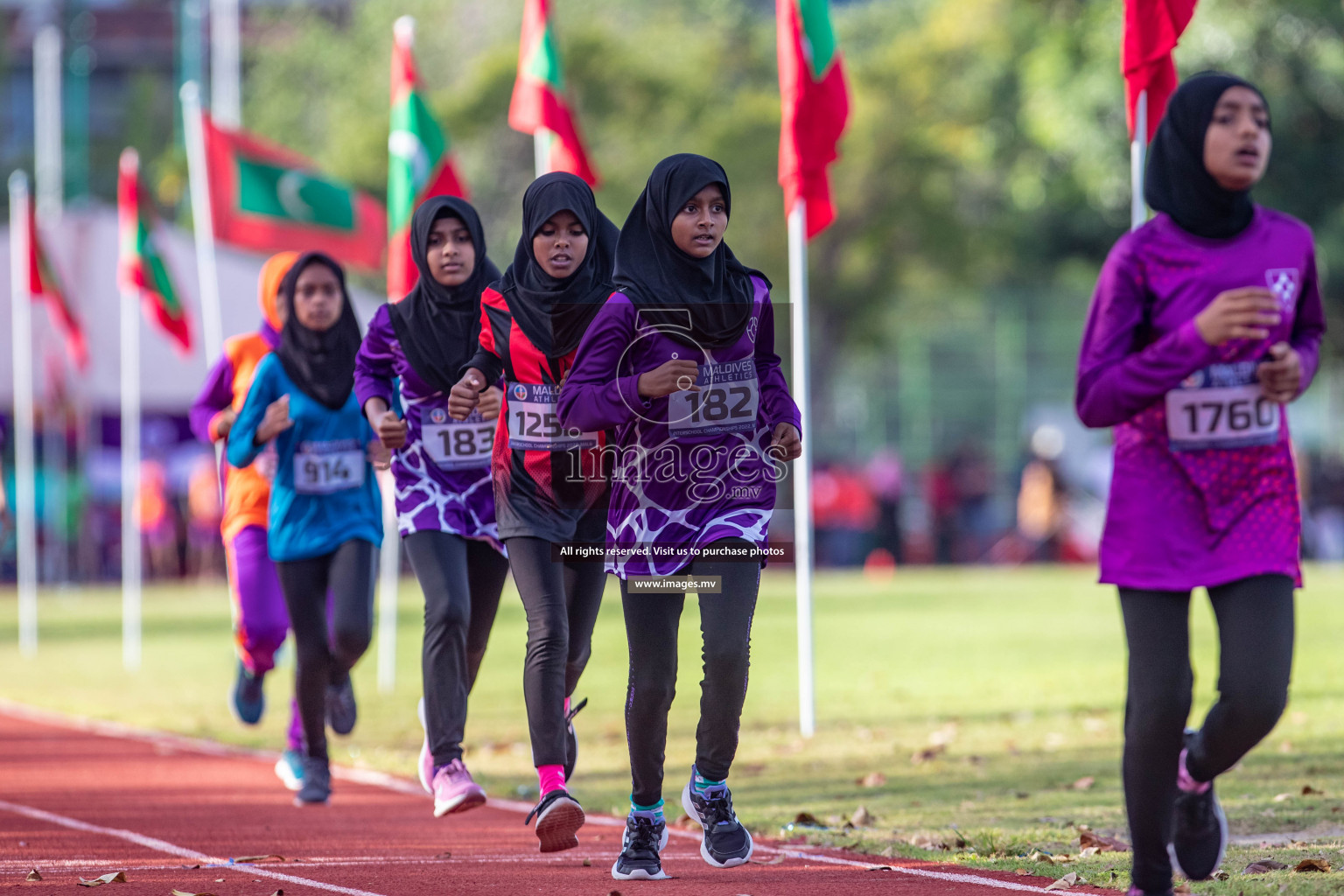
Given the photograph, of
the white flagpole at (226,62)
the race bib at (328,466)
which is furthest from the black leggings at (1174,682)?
the white flagpole at (226,62)

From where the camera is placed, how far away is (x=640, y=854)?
6.12m

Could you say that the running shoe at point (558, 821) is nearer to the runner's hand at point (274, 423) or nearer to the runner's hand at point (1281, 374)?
the runner's hand at point (1281, 374)

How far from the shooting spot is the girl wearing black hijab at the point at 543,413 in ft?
21.1

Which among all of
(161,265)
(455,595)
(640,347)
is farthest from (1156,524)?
(161,265)

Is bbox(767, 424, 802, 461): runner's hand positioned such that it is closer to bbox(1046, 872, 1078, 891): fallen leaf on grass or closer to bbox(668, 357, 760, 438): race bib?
bbox(668, 357, 760, 438): race bib

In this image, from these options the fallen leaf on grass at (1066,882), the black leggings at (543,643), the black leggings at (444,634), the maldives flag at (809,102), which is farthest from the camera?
the maldives flag at (809,102)

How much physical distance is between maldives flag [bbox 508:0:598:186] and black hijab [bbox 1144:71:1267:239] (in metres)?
7.77

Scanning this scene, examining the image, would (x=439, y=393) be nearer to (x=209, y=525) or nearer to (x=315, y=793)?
(x=315, y=793)

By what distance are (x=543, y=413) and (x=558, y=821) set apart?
1399 mm

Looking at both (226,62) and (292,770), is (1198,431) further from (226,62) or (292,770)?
(226,62)

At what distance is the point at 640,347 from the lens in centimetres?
600

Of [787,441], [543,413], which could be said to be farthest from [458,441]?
[787,441]

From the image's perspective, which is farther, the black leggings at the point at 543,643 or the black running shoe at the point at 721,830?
the black leggings at the point at 543,643

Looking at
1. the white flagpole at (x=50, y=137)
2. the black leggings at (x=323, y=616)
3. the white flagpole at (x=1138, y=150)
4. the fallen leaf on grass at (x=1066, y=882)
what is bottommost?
the fallen leaf on grass at (x=1066, y=882)
